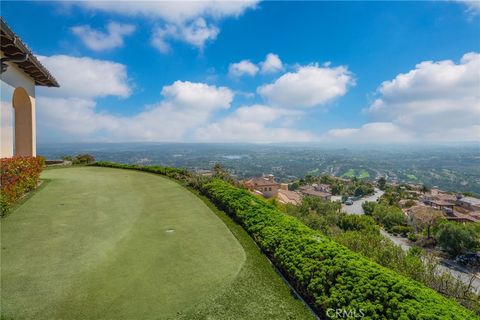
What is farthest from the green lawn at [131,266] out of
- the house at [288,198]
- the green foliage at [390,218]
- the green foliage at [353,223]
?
the green foliage at [390,218]

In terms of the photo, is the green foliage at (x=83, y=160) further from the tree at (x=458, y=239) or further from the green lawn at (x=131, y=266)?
the tree at (x=458, y=239)

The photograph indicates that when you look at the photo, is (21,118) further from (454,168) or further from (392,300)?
(454,168)

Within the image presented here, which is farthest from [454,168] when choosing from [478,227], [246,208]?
[246,208]

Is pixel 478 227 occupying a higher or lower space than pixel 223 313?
lower

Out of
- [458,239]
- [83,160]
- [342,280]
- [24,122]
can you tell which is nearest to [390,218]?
[458,239]

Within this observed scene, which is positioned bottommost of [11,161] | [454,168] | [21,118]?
[454,168]

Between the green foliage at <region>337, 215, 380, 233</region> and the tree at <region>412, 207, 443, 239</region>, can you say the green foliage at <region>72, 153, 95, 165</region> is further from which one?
the tree at <region>412, 207, 443, 239</region>

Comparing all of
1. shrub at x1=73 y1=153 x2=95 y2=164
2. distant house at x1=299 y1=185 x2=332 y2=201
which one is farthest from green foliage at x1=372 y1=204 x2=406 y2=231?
shrub at x1=73 y1=153 x2=95 y2=164
